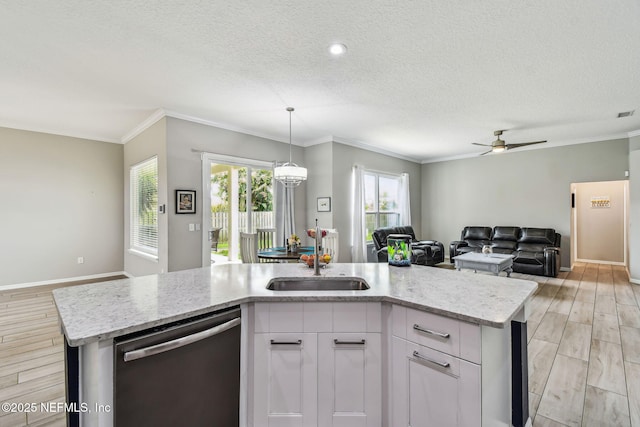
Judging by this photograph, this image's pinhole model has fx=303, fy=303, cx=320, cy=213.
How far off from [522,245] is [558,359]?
4438mm

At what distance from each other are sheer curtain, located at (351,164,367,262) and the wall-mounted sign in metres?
6.22

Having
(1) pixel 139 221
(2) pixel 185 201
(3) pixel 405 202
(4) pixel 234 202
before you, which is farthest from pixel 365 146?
(1) pixel 139 221

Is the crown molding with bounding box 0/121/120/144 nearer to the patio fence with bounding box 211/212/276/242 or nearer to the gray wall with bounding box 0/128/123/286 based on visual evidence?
the gray wall with bounding box 0/128/123/286

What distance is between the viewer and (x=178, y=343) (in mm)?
1380

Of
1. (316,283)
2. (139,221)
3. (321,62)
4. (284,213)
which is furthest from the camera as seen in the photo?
(284,213)

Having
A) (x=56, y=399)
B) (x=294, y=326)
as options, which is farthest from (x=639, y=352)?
(x=56, y=399)

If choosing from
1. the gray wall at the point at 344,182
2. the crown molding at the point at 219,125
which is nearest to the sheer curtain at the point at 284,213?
the gray wall at the point at 344,182

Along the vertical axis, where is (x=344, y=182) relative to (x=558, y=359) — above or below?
above

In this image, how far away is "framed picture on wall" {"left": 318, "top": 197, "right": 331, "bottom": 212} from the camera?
19.3ft

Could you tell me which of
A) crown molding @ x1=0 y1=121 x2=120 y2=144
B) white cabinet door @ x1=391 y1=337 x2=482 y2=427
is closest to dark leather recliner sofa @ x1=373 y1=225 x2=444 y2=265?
white cabinet door @ x1=391 y1=337 x2=482 y2=427

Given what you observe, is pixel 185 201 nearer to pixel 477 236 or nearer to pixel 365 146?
pixel 365 146

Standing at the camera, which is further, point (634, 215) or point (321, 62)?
point (634, 215)

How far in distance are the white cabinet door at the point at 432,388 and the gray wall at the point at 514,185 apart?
6763mm

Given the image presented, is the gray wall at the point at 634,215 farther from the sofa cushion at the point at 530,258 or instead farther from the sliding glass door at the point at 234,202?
the sliding glass door at the point at 234,202
